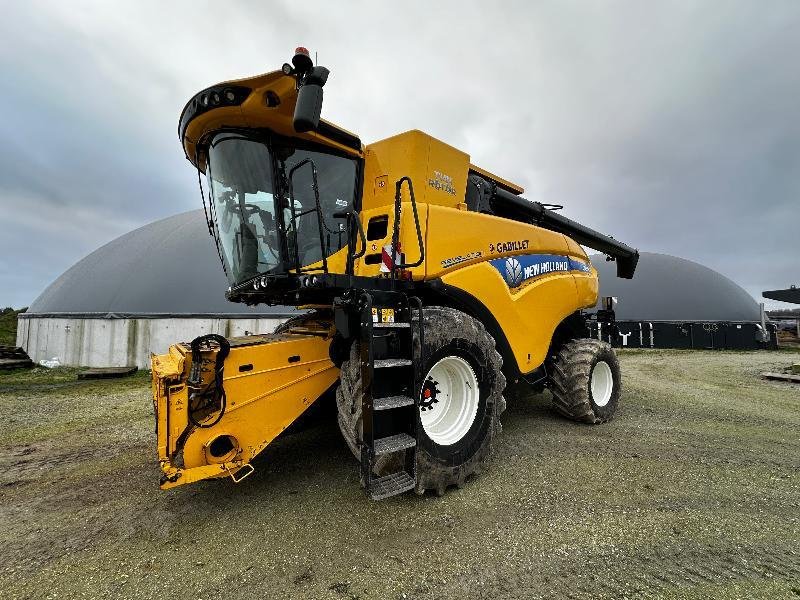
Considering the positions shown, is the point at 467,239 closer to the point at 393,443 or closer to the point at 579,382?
the point at 393,443

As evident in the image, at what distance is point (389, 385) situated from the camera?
320 cm

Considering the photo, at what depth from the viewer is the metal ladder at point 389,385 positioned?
2.91 metres

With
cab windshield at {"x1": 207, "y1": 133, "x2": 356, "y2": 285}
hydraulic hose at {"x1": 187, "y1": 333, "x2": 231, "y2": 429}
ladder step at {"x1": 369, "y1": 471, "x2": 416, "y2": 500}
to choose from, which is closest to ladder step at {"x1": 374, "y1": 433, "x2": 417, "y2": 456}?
ladder step at {"x1": 369, "y1": 471, "x2": 416, "y2": 500}

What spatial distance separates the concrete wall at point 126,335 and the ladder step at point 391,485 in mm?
10610

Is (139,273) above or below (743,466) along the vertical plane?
above

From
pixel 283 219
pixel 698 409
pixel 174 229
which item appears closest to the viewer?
pixel 283 219

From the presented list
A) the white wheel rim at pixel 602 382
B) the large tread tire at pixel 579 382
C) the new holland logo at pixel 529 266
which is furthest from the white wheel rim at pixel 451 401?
the white wheel rim at pixel 602 382

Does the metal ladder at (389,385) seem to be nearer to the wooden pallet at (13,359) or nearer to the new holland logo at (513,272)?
the new holland logo at (513,272)

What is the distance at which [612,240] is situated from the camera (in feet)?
27.7

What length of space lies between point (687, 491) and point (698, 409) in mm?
3757

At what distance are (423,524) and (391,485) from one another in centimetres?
36

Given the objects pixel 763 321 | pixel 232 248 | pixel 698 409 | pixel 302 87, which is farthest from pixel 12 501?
pixel 763 321

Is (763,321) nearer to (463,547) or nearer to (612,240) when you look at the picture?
(612,240)

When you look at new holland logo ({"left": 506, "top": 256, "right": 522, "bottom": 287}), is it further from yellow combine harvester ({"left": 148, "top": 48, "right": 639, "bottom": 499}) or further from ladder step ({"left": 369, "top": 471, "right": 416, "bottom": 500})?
ladder step ({"left": 369, "top": 471, "right": 416, "bottom": 500})
